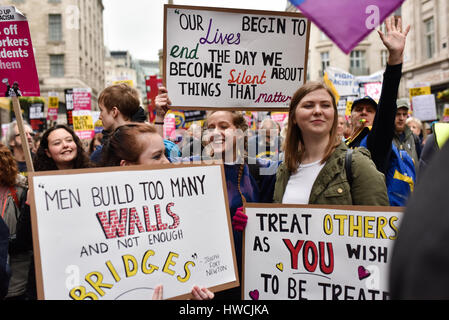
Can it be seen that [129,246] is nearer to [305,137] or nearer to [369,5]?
[305,137]

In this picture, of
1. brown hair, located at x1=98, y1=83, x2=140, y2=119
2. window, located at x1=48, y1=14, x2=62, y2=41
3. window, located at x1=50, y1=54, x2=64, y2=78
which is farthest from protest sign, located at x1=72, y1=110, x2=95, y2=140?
window, located at x1=50, y1=54, x2=64, y2=78

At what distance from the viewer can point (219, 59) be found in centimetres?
337

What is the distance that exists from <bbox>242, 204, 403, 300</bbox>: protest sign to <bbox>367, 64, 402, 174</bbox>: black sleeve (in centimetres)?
68

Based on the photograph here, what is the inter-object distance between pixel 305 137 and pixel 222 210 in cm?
73

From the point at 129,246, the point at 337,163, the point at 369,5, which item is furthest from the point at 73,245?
the point at 369,5

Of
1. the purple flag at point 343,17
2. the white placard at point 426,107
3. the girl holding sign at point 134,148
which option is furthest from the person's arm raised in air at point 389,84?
the white placard at point 426,107

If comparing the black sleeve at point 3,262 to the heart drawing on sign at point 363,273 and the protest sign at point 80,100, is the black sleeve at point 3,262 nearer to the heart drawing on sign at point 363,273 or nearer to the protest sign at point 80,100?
the heart drawing on sign at point 363,273

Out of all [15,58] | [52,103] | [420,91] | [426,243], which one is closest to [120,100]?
[15,58]

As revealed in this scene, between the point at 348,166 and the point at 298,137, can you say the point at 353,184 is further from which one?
the point at 298,137

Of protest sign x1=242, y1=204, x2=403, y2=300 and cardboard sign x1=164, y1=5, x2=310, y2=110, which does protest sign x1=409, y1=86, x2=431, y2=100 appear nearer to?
cardboard sign x1=164, y1=5, x2=310, y2=110

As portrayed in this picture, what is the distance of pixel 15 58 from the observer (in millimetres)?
2961

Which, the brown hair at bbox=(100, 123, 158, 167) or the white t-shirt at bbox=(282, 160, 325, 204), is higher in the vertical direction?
the brown hair at bbox=(100, 123, 158, 167)

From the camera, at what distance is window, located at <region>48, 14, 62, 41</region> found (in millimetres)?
43219

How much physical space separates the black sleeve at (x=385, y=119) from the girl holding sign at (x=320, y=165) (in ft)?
0.99
